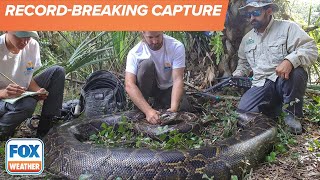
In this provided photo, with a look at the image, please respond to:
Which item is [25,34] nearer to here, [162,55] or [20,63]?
[20,63]

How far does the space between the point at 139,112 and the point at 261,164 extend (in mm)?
1090

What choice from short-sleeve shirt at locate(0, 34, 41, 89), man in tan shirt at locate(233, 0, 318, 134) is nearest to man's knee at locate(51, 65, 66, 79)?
short-sleeve shirt at locate(0, 34, 41, 89)

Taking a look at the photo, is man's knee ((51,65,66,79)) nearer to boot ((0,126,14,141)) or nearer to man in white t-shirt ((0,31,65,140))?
man in white t-shirt ((0,31,65,140))

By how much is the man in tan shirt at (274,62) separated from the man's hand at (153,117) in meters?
0.80

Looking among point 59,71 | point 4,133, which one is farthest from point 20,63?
point 4,133

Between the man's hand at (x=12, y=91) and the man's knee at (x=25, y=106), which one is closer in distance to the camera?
the man's hand at (x=12, y=91)

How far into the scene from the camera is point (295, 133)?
2676 mm

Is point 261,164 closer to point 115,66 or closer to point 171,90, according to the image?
point 171,90

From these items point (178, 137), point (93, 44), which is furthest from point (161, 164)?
point (93, 44)

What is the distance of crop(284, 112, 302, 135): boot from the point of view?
8.80 feet

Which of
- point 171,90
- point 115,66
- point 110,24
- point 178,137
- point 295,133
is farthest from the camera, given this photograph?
point 115,66

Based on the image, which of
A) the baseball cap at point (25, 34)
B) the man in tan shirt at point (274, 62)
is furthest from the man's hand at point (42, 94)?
the man in tan shirt at point (274, 62)

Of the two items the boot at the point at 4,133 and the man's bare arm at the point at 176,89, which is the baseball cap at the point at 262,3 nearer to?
the man's bare arm at the point at 176,89

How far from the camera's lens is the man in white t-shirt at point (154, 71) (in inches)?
111
